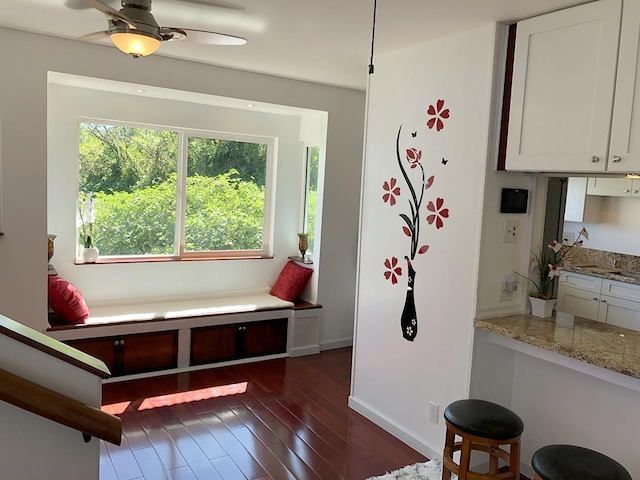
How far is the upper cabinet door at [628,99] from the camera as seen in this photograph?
2.28m

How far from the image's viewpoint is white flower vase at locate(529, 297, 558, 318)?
301 cm

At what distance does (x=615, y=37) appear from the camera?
2346 mm

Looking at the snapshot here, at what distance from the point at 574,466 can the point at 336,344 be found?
3.46m

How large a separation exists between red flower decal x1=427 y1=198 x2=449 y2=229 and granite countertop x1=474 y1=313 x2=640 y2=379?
2.07 feet

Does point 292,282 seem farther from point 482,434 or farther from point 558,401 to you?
point 482,434

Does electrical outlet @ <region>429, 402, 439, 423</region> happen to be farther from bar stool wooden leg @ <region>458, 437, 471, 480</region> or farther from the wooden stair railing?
the wooden stair railing

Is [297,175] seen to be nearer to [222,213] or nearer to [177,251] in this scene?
[222,213]

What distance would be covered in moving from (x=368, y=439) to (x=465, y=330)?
41.4 inches

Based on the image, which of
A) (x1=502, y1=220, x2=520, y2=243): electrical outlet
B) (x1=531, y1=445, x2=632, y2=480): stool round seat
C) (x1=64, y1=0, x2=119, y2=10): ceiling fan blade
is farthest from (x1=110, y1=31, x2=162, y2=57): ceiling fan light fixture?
(x1=531, y1=445, x2=632, y2=480): stool round seat

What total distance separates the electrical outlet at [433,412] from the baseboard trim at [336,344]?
213cm

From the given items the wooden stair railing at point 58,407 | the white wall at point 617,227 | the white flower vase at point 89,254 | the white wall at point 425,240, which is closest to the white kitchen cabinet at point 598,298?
the white wall at point 617,227

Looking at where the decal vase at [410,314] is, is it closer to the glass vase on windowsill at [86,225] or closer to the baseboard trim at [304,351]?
the baseboard trim at [304,351]

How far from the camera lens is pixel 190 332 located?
15.0 feet

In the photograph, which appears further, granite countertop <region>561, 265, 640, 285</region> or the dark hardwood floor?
granite countertop <region>561, 265, 640, 285</region>
